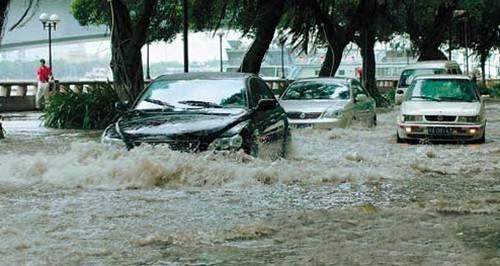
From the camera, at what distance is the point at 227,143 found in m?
11.5

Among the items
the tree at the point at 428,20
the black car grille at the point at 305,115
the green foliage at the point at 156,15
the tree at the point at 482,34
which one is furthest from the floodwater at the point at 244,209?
the tree at the point at 482,34

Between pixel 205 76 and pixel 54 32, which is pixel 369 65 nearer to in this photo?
pixel 205 76

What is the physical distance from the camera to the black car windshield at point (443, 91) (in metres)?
18.9

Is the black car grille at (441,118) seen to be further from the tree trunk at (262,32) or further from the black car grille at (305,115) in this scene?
the tree trunk at (262,32)

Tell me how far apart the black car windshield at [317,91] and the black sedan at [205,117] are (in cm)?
687

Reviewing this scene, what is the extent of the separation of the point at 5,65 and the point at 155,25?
5155cm

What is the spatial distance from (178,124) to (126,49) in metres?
11.8

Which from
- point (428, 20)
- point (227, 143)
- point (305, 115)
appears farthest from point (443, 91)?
point (428, 20)

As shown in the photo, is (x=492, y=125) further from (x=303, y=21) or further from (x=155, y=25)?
(x=155, y=25)

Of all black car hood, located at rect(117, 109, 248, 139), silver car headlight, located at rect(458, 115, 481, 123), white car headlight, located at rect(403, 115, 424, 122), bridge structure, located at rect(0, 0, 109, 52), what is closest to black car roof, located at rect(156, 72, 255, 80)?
black car hood, located at rect(117, 109, 248, 139)

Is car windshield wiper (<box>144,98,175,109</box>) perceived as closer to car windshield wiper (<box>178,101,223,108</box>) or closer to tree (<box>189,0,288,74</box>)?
car windshield wiper (<box>178,101,223,108</box>)

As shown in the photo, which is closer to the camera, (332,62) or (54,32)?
(332,62)

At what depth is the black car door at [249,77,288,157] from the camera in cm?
1253

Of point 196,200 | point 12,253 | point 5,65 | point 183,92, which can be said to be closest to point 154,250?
point 12,253
